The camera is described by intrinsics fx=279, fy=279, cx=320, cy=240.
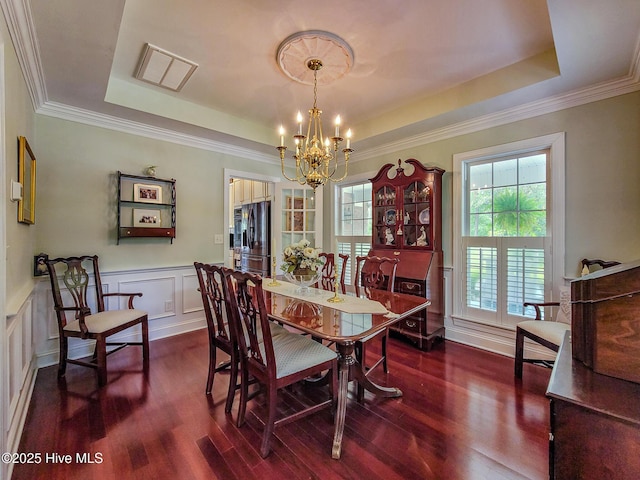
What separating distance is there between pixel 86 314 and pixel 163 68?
2.23 meters

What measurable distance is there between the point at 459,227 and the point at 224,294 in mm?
2660

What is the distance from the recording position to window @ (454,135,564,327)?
104 inches

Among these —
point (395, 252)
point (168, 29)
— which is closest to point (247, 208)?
point (395, 252)

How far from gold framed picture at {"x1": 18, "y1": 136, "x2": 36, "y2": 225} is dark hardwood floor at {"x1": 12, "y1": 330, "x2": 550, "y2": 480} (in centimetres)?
136

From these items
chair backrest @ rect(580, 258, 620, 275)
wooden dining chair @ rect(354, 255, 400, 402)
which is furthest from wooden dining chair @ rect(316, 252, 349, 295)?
chair backrest @ rect(580, 258, 620, 275)

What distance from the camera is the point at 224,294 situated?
1.83 meters

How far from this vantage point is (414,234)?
3.41 m

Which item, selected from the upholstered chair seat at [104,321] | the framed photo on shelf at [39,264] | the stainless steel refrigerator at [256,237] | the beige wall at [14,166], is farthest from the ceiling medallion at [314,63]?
the stainless steel refrigerator at [256,237]

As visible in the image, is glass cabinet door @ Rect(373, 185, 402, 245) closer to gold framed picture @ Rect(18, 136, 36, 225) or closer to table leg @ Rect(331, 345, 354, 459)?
table leg @ Rect(331, 345, 354, 459)

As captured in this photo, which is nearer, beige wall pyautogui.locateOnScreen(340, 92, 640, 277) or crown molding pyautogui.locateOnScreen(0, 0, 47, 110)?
crown molding pyautogui.locateOnScreen(0, 0, 47, 110)

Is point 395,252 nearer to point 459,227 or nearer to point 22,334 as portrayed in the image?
point 459,227

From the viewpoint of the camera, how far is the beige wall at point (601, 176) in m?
2.26

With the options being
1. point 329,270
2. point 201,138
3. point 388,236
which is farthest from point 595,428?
point 201,138

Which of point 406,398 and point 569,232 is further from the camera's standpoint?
point 569,232
